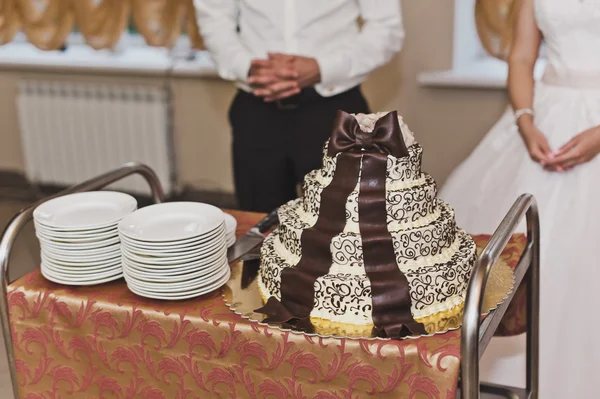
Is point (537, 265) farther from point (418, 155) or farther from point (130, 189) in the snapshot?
point (130, 189)

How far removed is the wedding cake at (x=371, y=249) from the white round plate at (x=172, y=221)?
0.21 meters

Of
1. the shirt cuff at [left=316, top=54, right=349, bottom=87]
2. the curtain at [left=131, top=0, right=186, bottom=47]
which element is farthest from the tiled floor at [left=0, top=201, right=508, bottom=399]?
the shirt cuff at [left=316, top=54, right=349, bottom=87]

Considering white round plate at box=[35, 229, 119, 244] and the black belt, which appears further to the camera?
the black belt

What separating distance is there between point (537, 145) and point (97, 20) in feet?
8.00

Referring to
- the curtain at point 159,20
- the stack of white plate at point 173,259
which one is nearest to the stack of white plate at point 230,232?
the stack of white plate at point 173,259

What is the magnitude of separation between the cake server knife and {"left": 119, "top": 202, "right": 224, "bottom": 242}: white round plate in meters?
0.10

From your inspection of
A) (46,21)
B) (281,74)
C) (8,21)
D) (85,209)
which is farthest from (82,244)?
(8,21)

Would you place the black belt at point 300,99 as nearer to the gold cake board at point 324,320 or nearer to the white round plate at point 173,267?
the gold cake board at point 324,320

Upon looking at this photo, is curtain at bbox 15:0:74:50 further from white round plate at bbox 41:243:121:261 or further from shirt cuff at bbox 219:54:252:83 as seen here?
white round plate at bbox 41:243:121:261

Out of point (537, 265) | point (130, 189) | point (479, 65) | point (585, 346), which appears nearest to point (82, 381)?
point (537, 265)

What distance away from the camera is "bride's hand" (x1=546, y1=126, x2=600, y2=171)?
1.99 m

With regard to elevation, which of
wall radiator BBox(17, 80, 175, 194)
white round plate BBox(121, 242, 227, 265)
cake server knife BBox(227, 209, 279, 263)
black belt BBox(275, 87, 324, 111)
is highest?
black belt BBox(275, 87, 324, 111)

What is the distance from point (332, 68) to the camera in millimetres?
2346

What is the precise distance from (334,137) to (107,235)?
488mm
